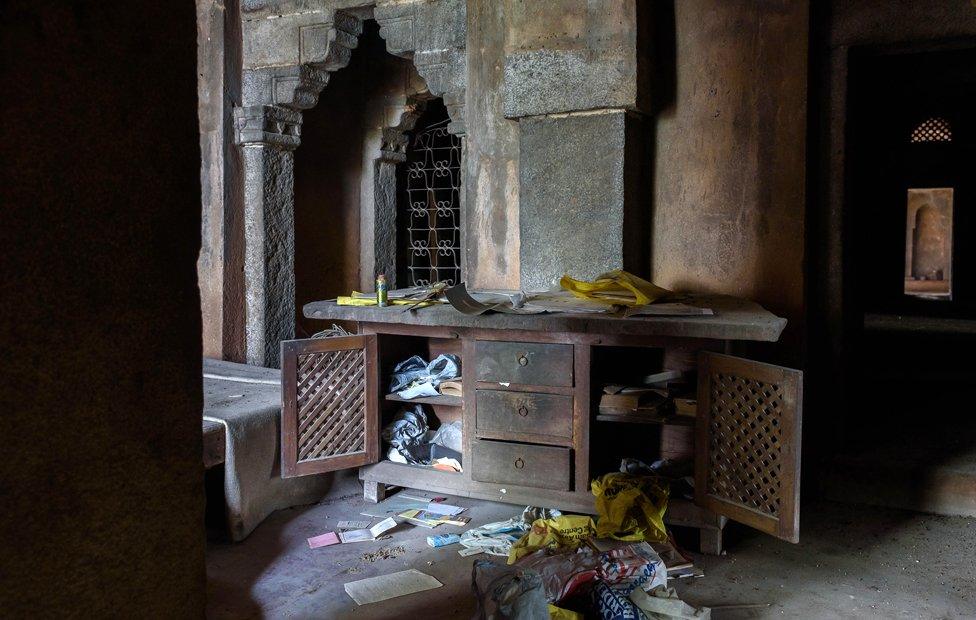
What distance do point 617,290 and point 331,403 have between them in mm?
1507

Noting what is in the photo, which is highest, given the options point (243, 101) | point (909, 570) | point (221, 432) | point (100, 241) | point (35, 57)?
point (243, 101)

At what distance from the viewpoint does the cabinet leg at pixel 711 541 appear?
3.31 meters

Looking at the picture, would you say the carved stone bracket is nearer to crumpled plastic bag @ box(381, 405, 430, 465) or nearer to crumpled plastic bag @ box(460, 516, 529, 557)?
crumpled plastic bag @ box(381, 405, 430, 465)

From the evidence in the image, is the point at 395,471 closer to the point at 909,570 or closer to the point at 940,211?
the point at 909,570

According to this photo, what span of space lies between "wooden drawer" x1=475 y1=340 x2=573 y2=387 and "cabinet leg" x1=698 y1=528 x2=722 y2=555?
34.0 inches

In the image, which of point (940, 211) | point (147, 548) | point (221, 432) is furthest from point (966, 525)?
point (940, 211)

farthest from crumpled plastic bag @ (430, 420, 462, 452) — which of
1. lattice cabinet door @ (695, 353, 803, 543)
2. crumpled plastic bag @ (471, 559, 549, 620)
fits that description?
crumpled plastic bag @ (471, 559, 549, 620)

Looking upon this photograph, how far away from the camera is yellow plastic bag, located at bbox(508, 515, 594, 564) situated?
10.3ft

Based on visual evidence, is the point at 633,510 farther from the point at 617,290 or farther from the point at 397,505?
the point at 397,505

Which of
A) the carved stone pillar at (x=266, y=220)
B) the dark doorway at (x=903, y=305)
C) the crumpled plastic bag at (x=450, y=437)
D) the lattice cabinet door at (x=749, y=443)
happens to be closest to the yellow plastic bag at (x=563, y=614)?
the lattice cabinet door at (x=749, y=443)

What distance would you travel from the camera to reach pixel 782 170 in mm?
4039

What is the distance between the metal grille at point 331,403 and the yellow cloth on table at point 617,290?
3.70ft

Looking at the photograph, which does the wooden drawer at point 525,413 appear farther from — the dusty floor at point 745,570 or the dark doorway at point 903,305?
the dark doorway at point 903,305

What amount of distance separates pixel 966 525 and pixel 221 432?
11.7 feet
